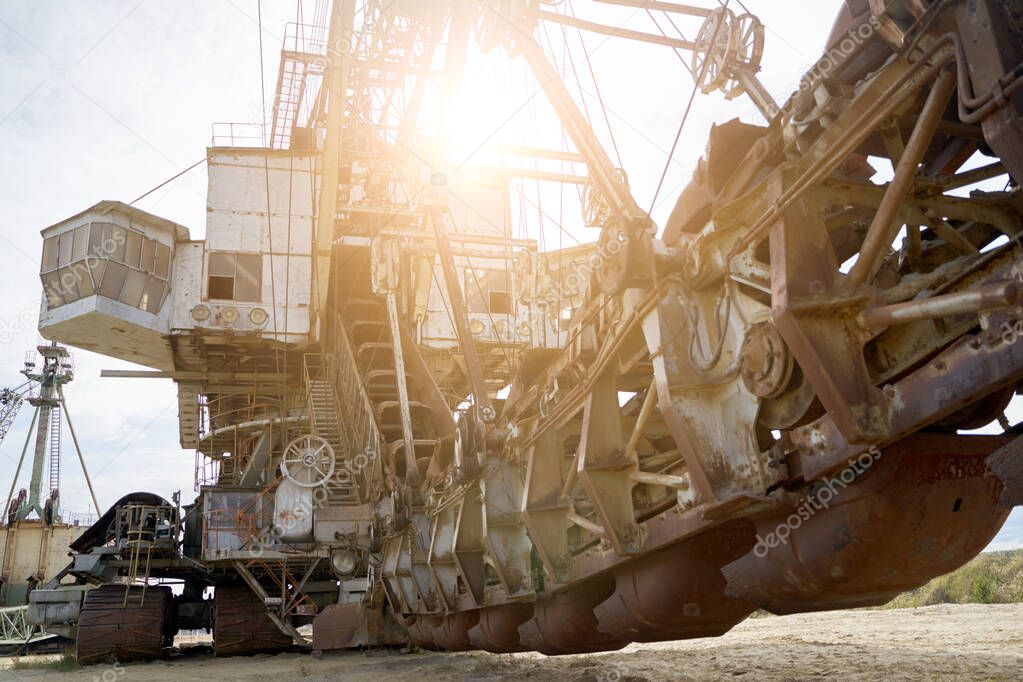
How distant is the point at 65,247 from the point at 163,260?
6.85 ft

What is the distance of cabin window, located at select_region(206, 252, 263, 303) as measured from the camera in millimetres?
18875

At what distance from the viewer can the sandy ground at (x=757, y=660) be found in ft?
24.6

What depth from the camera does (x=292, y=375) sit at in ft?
66.1

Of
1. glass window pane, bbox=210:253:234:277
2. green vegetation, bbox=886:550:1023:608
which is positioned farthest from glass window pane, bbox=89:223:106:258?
green vegetation, bbox=886:550:1023:608

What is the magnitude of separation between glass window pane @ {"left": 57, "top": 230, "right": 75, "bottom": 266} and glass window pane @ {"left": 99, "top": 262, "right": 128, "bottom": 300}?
41.9 inches

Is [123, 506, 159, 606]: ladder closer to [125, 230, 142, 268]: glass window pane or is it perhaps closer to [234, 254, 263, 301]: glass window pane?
[234, 254, 263, 301]: glass window pane

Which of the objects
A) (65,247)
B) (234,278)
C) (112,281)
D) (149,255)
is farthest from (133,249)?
(234,278)

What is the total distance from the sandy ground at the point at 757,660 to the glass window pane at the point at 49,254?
8664 mm

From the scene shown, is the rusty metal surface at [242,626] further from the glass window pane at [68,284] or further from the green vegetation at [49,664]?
the glass window pane at [68,284]

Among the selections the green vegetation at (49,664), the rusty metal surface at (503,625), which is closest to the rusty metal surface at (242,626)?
the green vegetation at (49,664)

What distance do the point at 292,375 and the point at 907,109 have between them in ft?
59.5

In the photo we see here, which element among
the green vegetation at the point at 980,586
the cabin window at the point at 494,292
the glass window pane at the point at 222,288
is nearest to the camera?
the green vegetation at the point at 980,586

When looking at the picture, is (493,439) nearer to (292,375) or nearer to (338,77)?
(338,77)

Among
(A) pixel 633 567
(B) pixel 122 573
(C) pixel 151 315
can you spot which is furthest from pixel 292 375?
(A) pixel 633 567
